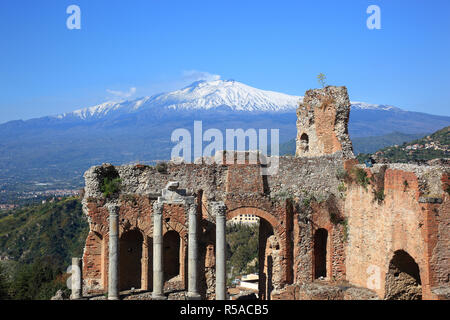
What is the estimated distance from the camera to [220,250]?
23219mm

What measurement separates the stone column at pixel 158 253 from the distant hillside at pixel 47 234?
121 ft

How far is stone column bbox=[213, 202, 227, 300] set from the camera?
2297cm

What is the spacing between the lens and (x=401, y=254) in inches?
870

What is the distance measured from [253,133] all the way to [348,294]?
8405 millimetres

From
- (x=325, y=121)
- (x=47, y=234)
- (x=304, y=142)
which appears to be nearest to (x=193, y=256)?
(x=325, y=121)

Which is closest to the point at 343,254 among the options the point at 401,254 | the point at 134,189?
the point at 401,254

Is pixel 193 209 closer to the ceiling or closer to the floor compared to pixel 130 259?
closer to the ceiling

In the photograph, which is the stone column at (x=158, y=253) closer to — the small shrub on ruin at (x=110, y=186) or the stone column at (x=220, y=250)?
the stone column at (x=220, y=250)

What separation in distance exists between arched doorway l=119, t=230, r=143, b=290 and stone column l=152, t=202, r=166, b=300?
2.06 metres

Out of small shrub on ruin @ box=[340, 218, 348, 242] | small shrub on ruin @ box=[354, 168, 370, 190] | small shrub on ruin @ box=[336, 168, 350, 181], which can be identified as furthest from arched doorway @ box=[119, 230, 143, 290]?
small shrub on ruin @ box=[354, 168, 370, 190]

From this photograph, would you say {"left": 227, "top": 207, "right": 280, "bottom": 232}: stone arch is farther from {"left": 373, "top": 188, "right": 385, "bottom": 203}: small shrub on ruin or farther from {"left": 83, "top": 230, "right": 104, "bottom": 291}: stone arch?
{"left": 83, "top": 230, "right": 104, "bottom": 291}: stone arch

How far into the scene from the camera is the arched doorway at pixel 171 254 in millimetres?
25672

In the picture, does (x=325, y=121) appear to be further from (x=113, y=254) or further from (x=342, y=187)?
(x=113, y=254)
